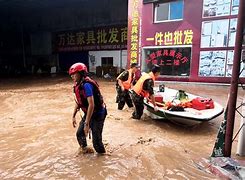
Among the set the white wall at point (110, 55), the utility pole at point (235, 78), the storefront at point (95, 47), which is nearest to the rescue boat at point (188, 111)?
the utility pole at point (235, 78)

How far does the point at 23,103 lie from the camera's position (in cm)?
1094

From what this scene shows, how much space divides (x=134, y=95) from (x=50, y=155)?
8.90ft

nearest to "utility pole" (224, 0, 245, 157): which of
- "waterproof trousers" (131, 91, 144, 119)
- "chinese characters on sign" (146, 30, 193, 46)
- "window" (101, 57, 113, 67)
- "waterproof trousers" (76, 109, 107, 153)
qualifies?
"waterproof trousers" (76, 109, 107, 153)

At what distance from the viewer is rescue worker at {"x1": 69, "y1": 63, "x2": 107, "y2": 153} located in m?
3.81

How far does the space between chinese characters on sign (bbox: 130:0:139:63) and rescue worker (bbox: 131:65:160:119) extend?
8658 millimetres

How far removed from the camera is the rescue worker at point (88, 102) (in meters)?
3.81

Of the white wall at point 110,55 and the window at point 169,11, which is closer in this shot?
the window at point 169,11

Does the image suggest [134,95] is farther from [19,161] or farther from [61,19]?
[61,19]

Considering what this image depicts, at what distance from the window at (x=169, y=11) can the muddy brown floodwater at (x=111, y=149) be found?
24.9 ft

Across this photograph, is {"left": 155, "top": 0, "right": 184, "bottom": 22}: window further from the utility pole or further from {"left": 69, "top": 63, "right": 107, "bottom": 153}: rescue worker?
{"left": 69, "top": 63, "right": 107, "bottom": 153}: rescue worker

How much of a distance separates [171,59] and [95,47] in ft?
33.4

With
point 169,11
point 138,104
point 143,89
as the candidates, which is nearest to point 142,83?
point 143,89

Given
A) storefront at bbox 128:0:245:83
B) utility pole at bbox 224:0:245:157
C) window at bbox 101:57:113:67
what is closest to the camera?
utility pole at bbox 224:0:245:157

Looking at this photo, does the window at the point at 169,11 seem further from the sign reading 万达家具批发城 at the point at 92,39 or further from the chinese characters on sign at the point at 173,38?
the sign reading 万达家具批发城 at the point at 92,39
